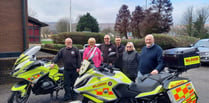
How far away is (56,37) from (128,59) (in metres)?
9.01

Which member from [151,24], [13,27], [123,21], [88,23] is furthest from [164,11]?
[13,27]

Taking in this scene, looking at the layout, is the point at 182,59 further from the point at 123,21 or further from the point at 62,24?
the point at 62,24

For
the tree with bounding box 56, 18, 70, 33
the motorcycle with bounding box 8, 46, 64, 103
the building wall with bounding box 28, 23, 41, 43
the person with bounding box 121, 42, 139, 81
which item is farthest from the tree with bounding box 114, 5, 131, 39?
the motorcycle with bounding box 8, 46, 64, 103

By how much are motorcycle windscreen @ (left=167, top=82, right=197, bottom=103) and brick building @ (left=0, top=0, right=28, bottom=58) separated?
24.7 ft

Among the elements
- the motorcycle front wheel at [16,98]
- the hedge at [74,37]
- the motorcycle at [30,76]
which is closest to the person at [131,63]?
the motorcycle at [30,76]

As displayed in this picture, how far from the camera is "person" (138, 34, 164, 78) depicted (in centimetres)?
370

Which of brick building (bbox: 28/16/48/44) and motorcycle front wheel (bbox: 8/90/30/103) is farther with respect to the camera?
brick building (bbox: 28/16/48/44)

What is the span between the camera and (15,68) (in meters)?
4.07

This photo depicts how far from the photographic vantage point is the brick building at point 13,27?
26.5 ft

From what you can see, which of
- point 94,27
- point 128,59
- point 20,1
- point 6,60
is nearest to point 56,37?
point 20,1

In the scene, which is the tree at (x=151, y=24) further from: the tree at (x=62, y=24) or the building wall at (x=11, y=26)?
the tree at (x=62, y=24)

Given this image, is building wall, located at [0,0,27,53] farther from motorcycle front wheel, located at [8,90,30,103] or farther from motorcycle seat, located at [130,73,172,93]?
motorcycle seat, located at [130,73,172,93]

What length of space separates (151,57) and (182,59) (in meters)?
0.61

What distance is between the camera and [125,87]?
300cm
